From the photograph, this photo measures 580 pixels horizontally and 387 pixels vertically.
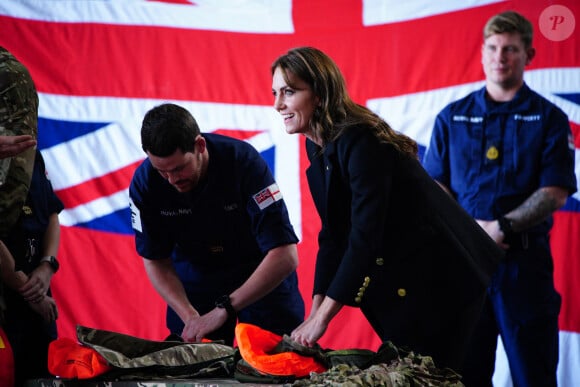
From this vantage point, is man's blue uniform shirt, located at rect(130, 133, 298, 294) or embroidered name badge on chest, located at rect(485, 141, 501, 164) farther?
embroidered name badge on chest, located at rect(485, 141, 501, 164)

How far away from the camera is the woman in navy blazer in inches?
77.1

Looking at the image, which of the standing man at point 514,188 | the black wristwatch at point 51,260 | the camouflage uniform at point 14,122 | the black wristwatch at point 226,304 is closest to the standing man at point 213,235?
the black wristwatch at point 226,304

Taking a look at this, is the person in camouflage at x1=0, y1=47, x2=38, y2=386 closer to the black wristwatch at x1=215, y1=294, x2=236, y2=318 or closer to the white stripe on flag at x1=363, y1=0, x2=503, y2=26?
the black wristwatch at x1=215, y1=294, x2=236, y2=318

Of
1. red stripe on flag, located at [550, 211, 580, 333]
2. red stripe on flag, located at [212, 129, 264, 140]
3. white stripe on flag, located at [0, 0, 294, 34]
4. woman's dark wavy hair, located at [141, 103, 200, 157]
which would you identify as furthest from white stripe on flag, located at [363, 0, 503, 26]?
woman's dark wavy hair, located at [141, 103, 200, 157]

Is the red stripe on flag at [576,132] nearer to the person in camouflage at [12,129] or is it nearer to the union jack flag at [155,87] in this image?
the union jack flag at [155,87]

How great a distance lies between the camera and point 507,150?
9.90ft

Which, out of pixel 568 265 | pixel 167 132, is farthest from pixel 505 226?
pixel 167 132

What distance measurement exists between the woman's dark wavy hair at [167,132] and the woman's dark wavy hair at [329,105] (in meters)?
0.38

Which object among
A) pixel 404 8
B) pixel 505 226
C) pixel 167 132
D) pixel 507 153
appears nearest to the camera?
pixel 167 132

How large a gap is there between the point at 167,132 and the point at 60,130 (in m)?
1.46

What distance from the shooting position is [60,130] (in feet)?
12.0

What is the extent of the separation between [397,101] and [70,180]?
1386mm

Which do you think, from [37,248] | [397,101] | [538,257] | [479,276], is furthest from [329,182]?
[397,101]

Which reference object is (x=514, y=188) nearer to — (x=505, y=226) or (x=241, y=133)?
(x=505, y=226)
